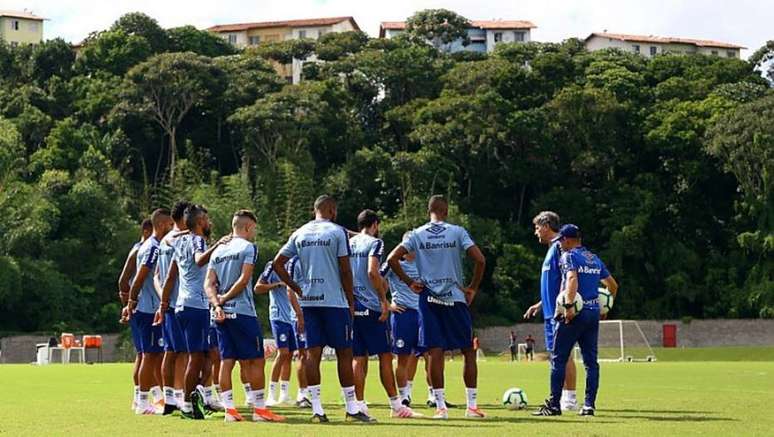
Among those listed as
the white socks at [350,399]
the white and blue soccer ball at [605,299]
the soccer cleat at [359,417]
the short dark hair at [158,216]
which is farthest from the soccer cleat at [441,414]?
the short dark hair at [158,216]

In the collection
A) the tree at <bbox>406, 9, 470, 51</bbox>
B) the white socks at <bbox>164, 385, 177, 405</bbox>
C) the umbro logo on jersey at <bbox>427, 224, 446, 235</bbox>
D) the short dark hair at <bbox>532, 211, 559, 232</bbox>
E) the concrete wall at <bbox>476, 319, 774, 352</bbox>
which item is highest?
the tree at <bbox>406, 9, 470, 51</bbox>

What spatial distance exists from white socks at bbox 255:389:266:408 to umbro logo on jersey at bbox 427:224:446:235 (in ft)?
8.28

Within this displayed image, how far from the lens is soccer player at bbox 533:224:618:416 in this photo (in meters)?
15.4

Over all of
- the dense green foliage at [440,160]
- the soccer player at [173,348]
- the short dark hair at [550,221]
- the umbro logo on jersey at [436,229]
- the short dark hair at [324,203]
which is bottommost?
the soccer player at [173,348]

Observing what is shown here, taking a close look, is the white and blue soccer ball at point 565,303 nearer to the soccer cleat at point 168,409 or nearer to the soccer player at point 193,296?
the soccer player at point 193,296

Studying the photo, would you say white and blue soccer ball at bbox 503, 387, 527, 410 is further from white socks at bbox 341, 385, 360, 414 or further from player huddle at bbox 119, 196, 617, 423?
white socks at bbox 341, 385, 360, 414

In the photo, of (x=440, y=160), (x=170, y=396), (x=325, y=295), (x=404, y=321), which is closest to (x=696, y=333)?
(x=440, y=160)

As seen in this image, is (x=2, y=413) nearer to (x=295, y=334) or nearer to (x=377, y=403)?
(x=295, y=334)

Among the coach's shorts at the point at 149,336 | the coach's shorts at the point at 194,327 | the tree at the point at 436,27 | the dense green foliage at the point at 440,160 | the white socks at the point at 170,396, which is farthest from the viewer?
the tree at the point at 436,27

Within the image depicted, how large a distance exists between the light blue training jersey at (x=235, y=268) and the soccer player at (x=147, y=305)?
1.78 meters

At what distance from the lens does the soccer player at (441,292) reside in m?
15.0

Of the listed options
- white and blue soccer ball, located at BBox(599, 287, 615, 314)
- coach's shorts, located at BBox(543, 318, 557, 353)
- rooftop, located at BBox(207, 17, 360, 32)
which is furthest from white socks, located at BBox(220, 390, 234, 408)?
rooftop, located at BBox(207, 17, 360, 32)

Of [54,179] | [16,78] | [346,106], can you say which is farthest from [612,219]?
[16,78]

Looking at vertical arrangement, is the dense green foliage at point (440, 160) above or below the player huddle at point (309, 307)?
above
